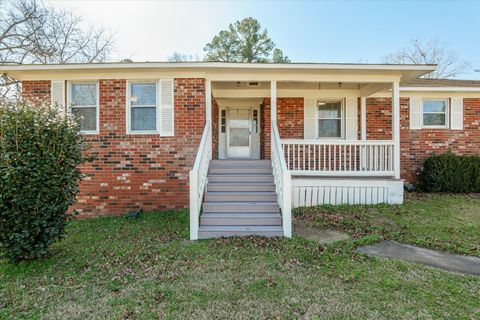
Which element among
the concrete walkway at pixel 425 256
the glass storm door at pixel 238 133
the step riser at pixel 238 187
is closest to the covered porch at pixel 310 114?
the glass storm door at pixel 238 133

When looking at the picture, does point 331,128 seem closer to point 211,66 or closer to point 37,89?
point 211,66

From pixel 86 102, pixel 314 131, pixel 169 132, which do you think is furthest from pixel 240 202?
pixel 86 102

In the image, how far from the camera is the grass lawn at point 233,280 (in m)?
2.89

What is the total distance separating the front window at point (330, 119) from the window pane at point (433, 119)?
303 cm

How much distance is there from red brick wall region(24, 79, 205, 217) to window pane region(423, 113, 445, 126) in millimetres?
7587

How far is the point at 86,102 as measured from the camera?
722cm

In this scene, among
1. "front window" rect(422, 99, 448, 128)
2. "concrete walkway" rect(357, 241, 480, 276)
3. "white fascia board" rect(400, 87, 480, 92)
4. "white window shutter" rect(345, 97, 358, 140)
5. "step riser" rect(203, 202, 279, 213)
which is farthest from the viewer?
"front window" rect(422, 99, 448, 128)

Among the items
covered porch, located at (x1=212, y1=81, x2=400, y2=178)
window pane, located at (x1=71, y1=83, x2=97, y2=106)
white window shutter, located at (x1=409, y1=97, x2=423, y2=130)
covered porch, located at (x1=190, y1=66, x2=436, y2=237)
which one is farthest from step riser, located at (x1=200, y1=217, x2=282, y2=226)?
white window shutter, located at (x1=409, y1=97, x2=423, y2=130)

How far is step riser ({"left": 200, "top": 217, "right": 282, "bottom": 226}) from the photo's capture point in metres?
5.38

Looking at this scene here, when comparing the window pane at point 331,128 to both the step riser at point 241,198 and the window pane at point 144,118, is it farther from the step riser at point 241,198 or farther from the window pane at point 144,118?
the window pane at point 144,118

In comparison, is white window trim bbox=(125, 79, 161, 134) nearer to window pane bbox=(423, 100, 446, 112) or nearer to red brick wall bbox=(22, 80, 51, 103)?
red brick wall bbox=(22, 80, 51, 103)

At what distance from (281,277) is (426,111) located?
8.87m

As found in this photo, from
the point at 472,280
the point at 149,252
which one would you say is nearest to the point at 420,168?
the point at 472,280

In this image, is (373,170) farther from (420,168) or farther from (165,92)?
(165,92)
